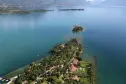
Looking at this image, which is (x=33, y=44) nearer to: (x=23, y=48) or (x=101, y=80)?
(x=23, y=48)

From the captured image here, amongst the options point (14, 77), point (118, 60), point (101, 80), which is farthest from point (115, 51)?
point (14, 77)

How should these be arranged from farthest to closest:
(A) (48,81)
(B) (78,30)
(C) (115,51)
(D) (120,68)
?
1. (B) (78,30)
2. (C) (115,51)
3. (D) (120,68)
4. (A) (48,81)

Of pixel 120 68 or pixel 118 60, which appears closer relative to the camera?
pixel 120 68

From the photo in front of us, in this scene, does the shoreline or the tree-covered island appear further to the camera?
the shoreline

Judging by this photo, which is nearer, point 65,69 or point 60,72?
point 60,72

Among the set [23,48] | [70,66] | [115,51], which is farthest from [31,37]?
[70,66]

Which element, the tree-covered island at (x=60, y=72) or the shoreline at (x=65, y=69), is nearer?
the tree-covered island at (x=60, y=72)

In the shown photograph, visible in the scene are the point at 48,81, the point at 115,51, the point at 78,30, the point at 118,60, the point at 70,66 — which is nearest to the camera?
the point at 48,81
